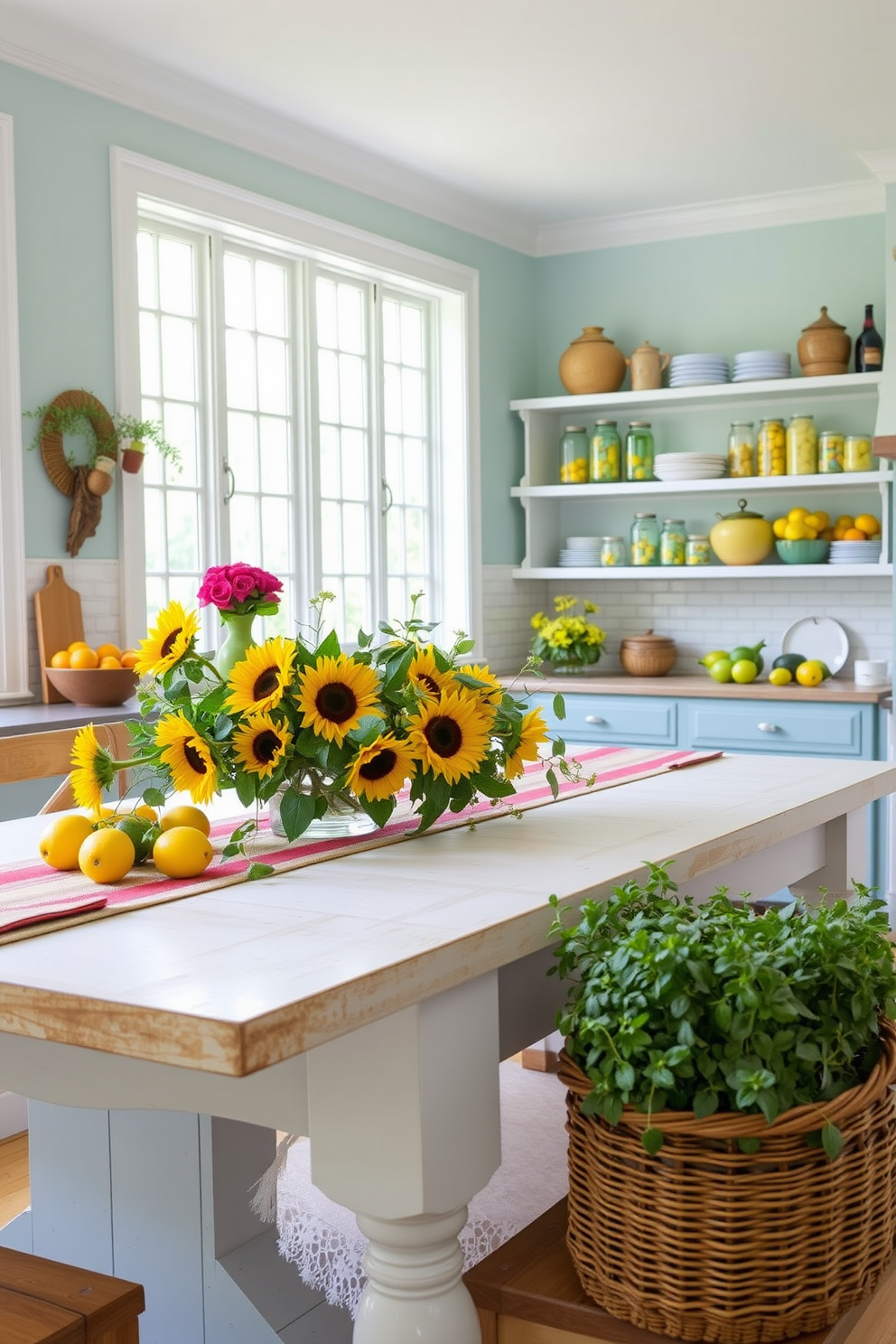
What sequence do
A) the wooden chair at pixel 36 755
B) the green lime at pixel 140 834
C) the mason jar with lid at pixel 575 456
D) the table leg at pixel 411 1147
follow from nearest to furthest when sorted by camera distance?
the table leg at pixel 411 1147 → the green lime at pixel 140 834 → the wooden chair at pixel 36 755 → the mason jar with lid at pixel 575 456

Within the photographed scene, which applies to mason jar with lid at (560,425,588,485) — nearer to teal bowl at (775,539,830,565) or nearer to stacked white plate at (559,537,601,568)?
stacked white plate at (559,537,601,568)

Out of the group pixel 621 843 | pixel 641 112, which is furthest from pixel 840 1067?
pixel 641 112

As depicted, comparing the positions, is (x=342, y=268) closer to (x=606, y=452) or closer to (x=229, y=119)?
(x=229, y=119)

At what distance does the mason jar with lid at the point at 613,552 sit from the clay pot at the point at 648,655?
35cm

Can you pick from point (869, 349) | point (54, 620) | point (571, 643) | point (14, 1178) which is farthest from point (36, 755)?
point (869, 349)

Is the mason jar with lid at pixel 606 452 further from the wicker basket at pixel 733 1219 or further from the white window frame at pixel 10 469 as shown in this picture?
the wicker basket at pixel 733 1219

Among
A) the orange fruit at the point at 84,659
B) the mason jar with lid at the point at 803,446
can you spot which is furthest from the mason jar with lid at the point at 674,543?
the orange fruit at the point at 84,659

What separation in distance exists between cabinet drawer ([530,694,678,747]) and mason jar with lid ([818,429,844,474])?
1096 millimetres

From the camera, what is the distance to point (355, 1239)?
2072mm

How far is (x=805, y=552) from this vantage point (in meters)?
5.46

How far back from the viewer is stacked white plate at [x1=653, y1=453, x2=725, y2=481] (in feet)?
18.5

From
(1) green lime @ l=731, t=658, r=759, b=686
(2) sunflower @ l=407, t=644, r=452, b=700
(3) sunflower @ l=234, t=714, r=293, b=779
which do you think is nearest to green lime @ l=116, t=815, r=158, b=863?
(3) sunflower @ l=234, t=714, r=293, b=779

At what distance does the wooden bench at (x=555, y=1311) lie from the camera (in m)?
1.37

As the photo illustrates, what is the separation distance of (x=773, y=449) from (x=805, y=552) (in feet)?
1.43
